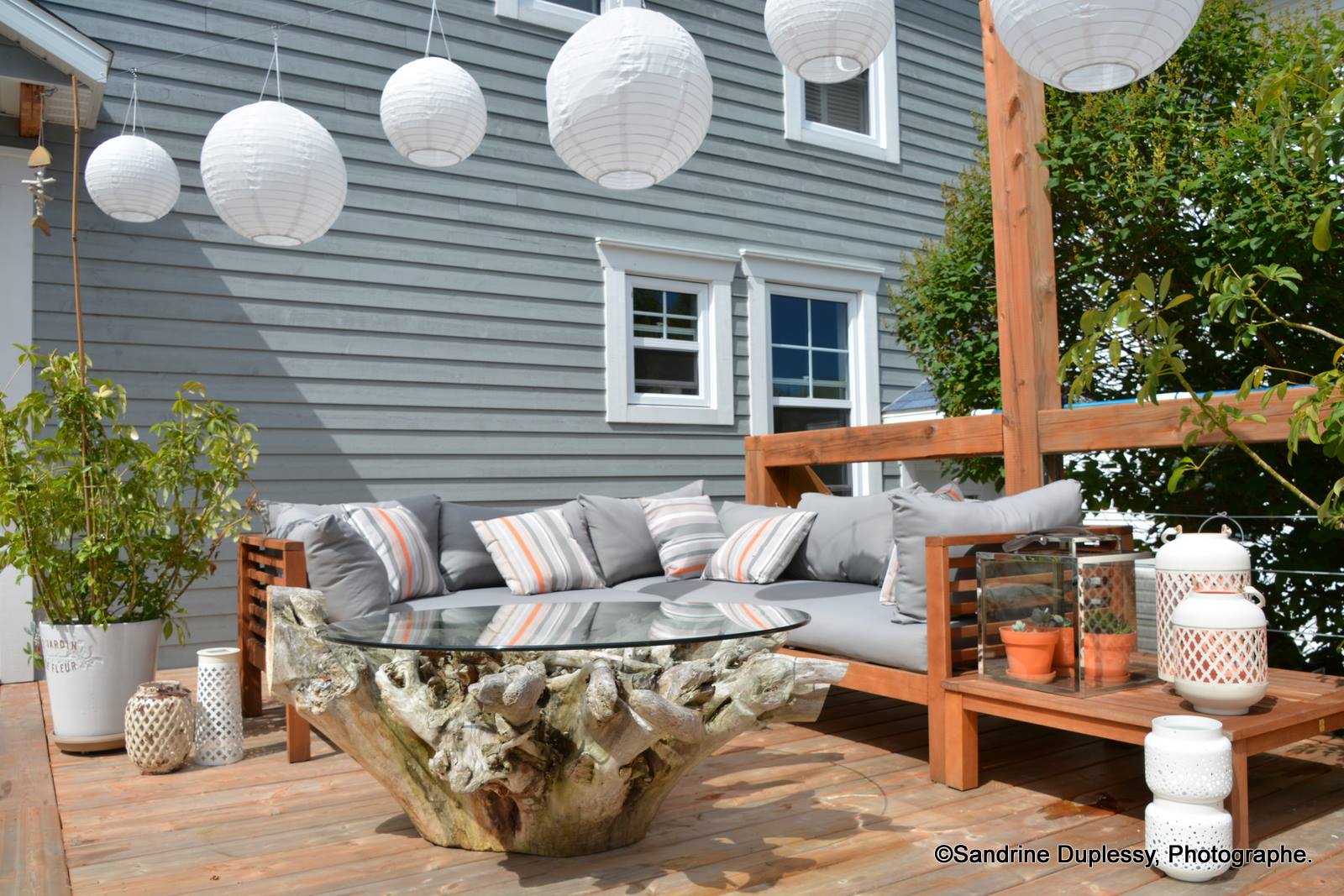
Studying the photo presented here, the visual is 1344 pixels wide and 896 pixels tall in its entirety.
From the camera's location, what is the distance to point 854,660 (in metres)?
3.14

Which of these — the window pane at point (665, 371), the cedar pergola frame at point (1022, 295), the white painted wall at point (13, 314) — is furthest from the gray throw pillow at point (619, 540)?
the white painted wall at point (13, 314)

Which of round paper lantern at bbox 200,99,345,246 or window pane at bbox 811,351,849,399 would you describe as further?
window pane at bbox 811,351,849,399

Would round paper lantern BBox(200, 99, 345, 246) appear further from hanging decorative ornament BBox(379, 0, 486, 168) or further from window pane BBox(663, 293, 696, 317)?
window pane BBox(663, 293, 696, 317)

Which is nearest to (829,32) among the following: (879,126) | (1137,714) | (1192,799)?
(1137,714)

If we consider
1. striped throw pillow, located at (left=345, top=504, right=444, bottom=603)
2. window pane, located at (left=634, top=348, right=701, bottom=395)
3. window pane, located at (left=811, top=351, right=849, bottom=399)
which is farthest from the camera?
window pane, located at (left=811, top=351, right=849, bottom=399)

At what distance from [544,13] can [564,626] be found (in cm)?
454

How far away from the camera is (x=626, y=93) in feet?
8.20

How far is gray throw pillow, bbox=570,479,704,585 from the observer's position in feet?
14.0

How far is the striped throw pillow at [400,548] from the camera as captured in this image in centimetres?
379

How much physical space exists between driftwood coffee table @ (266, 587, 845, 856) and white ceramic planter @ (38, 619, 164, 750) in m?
1.11

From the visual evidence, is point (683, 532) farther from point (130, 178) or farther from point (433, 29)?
point (433, 29)

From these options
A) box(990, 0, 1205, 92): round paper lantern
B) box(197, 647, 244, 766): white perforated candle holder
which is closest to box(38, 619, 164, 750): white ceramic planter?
box(197, 647, 244, 766): white perforated candle holder

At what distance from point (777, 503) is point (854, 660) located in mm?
1840

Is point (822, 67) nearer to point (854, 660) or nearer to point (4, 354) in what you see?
point (854, 660)
